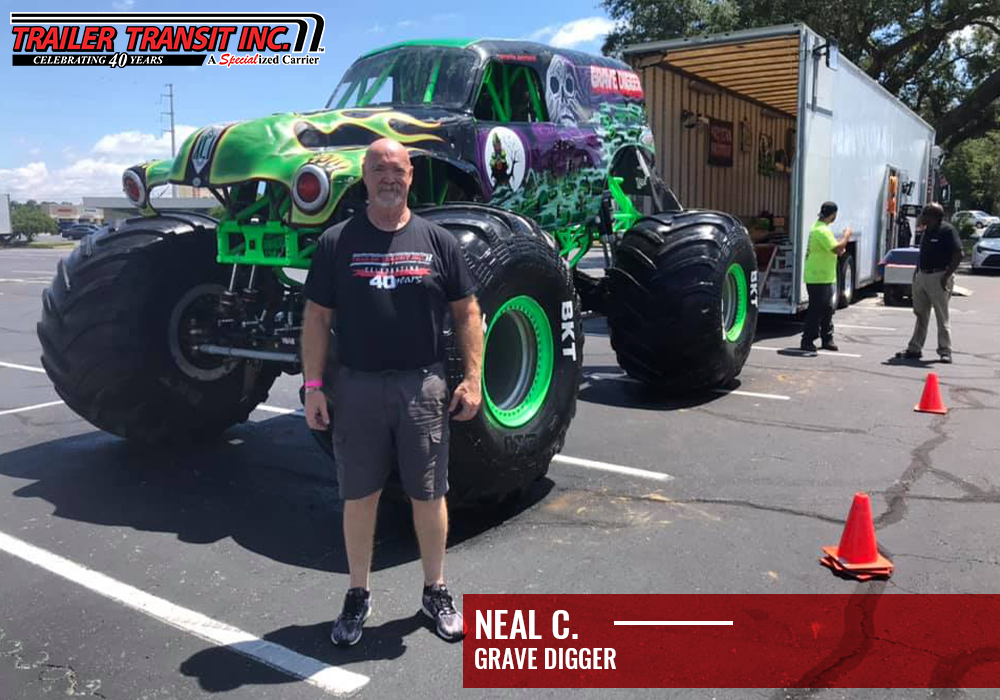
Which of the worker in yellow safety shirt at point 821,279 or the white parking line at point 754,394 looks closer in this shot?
the white parking line at point 754,394

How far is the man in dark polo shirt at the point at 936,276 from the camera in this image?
933 centimetres

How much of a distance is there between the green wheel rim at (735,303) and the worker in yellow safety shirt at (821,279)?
2.44m

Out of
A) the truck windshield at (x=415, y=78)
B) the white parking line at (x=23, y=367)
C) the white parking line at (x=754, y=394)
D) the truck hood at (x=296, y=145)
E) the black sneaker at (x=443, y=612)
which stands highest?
the truck windshield at (x=415, y=78)

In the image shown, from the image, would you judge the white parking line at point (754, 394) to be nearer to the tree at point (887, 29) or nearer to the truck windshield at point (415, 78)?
the truck windshield at point (415, 78)

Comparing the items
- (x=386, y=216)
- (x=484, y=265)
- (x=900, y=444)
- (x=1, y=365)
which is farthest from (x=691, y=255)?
(x=1, y=365)

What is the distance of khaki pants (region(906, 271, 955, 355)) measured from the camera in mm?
9352

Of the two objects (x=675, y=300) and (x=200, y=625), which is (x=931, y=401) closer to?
(x=675, y=300)

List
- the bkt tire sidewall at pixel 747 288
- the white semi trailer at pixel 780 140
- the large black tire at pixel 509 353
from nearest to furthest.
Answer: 1. the large black tire at pixel 509 353
2. the bkt tire sidewall at pixel 747 288
3. the white semi trailer at pixel 780 140

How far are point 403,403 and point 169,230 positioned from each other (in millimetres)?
3044

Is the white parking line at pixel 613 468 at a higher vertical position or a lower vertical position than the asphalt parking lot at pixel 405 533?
higher

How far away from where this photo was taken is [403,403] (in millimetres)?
3312

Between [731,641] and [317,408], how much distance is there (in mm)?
1845

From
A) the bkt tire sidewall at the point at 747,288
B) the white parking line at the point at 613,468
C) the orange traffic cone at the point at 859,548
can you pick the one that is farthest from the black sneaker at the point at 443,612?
the bkt tire sidewall at the point at 747,288

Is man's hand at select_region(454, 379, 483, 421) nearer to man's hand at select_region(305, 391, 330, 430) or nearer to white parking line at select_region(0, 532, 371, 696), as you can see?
man's hand at select_region(305, 391, 330, 430)
